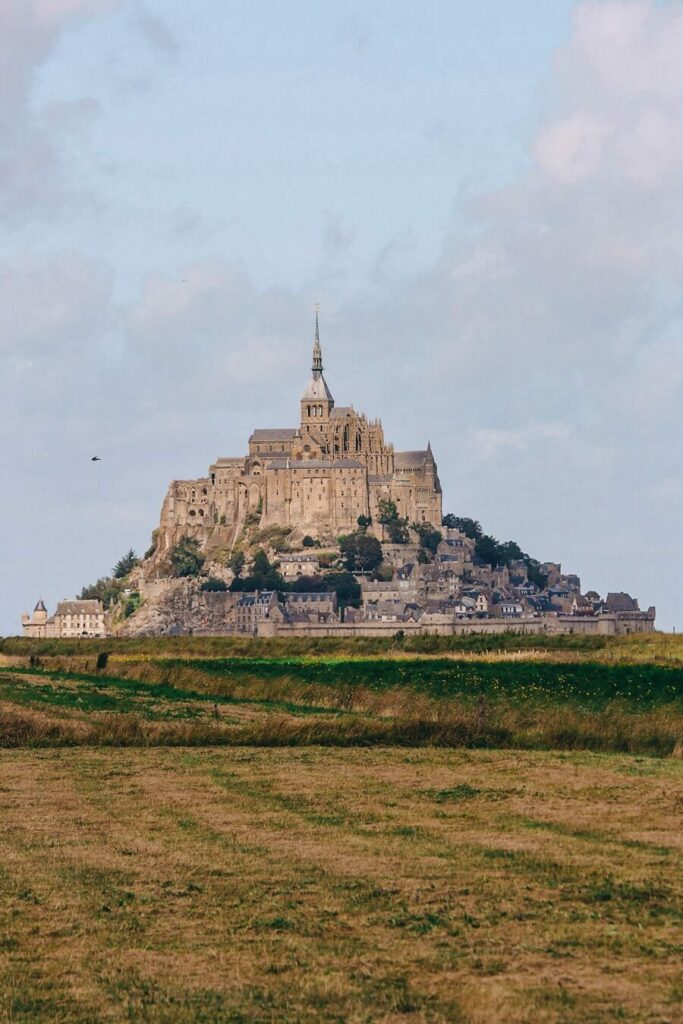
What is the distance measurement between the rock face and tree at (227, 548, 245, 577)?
434cm

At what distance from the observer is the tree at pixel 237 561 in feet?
545

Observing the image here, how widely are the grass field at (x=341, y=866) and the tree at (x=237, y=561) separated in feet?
443

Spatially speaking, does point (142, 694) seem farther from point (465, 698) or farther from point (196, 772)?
point (196, 772)

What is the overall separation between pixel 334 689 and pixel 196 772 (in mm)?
14812

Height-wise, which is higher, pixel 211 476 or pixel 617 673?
pixel 211 476

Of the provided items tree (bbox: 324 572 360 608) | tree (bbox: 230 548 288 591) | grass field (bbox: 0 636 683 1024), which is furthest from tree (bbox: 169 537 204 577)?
grass field (bbox: 0 636 683 1024)

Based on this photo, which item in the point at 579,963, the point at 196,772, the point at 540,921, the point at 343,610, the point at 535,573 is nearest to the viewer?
the point at 579,963

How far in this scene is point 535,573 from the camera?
178 metres

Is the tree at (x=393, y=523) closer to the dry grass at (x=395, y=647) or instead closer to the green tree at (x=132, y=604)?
the green tree at (x=132, y=604)

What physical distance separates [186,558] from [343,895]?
15661 centimetres

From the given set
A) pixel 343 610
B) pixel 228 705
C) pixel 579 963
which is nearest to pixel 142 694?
pixel 228 705

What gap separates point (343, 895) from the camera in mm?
13172

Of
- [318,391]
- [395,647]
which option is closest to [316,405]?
[318,391]

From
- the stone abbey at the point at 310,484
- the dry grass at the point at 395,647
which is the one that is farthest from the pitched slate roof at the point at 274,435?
the dry grass at the point at 395,647
